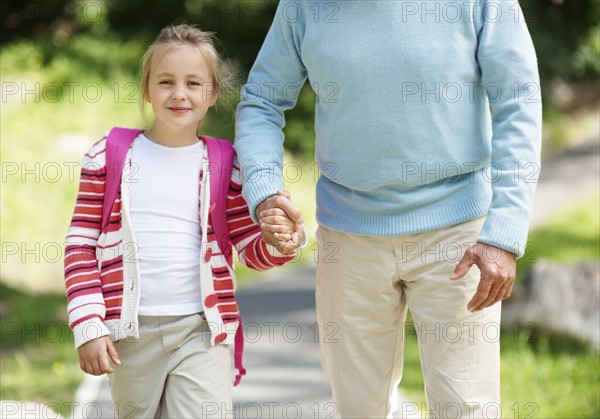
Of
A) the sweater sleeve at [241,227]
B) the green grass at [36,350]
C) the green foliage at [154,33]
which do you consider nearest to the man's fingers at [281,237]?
the sweater sleeve at [241,227]

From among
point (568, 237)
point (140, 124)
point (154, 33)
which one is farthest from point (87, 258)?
point (154, 33)

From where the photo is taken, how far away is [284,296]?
7266 millimetres

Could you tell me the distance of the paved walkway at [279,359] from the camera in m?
4.44

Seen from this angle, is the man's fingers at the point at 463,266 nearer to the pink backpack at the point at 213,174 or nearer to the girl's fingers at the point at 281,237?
the girl's fingers at the point at 281,237

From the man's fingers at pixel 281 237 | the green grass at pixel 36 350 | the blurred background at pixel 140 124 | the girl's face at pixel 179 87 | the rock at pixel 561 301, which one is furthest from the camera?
the rock at pixel 561 301

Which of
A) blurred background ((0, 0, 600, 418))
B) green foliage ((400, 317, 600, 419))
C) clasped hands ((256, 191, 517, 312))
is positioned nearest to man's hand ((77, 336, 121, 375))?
clasped hands ((256, 191, 517, 312))

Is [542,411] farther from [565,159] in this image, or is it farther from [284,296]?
[565,159]

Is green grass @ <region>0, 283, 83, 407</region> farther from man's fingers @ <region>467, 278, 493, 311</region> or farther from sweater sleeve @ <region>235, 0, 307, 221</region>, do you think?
man's fingers @ <region>467, 278, 493, 311</region>

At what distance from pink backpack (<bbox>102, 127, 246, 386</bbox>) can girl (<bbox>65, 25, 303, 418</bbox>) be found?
19 mm

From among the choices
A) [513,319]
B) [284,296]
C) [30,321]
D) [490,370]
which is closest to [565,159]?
[284,296]

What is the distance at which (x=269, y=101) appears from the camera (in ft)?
9.45

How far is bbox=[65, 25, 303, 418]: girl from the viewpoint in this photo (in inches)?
105

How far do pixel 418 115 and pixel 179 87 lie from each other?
2.32ft

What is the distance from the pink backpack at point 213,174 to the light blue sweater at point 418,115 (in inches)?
3.2
